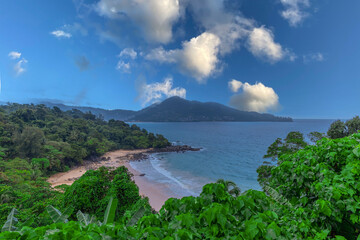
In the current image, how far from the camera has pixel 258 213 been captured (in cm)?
227

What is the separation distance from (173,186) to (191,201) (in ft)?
85.9

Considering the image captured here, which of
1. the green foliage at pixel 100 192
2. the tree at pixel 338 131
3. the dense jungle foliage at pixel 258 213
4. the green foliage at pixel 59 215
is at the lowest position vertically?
the green foliage at pixel 100 192

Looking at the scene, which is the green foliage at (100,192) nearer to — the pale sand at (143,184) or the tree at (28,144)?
the pale sand at (143,184)

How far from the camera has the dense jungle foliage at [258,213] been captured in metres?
1.80

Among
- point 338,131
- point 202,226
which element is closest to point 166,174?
point 338,131

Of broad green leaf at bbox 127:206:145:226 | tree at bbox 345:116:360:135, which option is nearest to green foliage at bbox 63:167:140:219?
broad green leaf at bbox 127:206:145:226

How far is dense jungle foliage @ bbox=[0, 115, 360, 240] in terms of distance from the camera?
1803 mm

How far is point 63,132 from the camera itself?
44969 millimetres

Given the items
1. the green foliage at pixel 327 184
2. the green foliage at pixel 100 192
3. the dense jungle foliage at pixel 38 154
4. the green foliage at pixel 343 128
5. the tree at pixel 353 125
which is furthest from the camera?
the green foliage at pixel 343 128

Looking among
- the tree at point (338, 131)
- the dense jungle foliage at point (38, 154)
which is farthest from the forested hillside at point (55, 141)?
the tree at point (338, 131)

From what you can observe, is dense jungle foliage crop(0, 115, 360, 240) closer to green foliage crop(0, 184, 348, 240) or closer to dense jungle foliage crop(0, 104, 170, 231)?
green foliage crop(0, 184, 348, 240)

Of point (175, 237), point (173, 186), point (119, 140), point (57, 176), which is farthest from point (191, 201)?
point (119, 140)

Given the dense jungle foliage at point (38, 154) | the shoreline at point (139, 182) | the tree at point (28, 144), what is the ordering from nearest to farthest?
1. the dense jungle foliage at point (38, 154)
2. the shoreline at point (139, 182)
3. the tree at point (28, 144)

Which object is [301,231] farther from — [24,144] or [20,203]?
[24,144]
